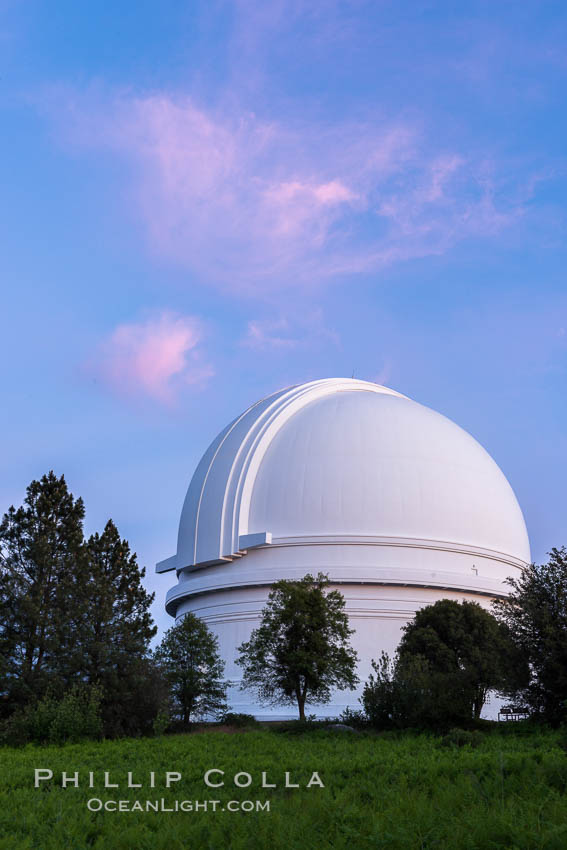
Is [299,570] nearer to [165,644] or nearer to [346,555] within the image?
[346,555]

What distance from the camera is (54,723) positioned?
2025 cm

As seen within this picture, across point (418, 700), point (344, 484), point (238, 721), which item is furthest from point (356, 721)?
point (344, 484)

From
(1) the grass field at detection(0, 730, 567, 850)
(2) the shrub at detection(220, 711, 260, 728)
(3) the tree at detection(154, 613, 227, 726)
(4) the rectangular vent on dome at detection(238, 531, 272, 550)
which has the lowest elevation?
(1) the grass field at detection(0, 730, 567, 850)

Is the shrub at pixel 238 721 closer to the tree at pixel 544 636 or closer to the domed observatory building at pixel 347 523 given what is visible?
the domed observatory building at pixel 347 523

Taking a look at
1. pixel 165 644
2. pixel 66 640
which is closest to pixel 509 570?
pixel 165 644

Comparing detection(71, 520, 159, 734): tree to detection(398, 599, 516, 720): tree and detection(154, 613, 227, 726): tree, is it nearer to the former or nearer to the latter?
detection(154, 613, 227, 726): tree

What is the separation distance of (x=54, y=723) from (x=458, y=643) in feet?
46.4

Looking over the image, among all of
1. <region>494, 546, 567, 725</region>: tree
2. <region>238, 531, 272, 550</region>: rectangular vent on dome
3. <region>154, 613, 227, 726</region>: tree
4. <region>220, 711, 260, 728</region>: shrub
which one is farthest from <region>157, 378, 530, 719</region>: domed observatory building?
<region>494, 546, 567, 725</region>: tree

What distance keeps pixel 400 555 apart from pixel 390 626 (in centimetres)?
309

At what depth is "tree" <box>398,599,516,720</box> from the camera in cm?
2339

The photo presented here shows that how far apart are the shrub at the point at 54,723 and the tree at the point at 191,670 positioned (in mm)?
5504

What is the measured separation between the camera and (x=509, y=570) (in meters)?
37.8

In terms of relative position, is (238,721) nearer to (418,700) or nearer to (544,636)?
(418,700)

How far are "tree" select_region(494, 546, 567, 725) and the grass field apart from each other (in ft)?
6.67
